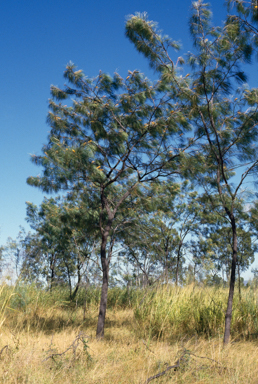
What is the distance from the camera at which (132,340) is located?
546 centimetres

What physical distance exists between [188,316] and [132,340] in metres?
1.53

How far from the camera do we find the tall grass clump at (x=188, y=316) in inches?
237

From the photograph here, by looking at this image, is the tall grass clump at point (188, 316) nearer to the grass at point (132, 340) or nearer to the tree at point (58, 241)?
the grass at point (132, 340)

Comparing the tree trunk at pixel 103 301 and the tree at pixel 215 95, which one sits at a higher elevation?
the tree at pixel 215 95

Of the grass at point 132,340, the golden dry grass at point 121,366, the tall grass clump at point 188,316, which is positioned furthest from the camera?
the tall grass clump at point 188,316

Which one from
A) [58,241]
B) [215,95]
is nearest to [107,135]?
[215,95]

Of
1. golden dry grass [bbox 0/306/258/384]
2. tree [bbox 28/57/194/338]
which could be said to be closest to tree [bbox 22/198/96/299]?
tree [bbox 28/57/194/338]

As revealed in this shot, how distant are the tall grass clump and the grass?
19 millimetres

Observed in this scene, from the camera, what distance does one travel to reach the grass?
131 inches

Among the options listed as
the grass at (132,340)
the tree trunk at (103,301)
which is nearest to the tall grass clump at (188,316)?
the grass at (132,340)

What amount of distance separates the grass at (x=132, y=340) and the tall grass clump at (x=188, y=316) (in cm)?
2

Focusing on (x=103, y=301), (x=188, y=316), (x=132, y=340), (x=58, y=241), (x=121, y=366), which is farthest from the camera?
(x=58, y=241)

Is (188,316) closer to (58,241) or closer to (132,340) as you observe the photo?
(132,340)

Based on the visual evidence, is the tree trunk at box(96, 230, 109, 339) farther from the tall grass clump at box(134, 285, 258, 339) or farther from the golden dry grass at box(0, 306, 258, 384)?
the golden dry grass at box(0, 306, 258, 384)
